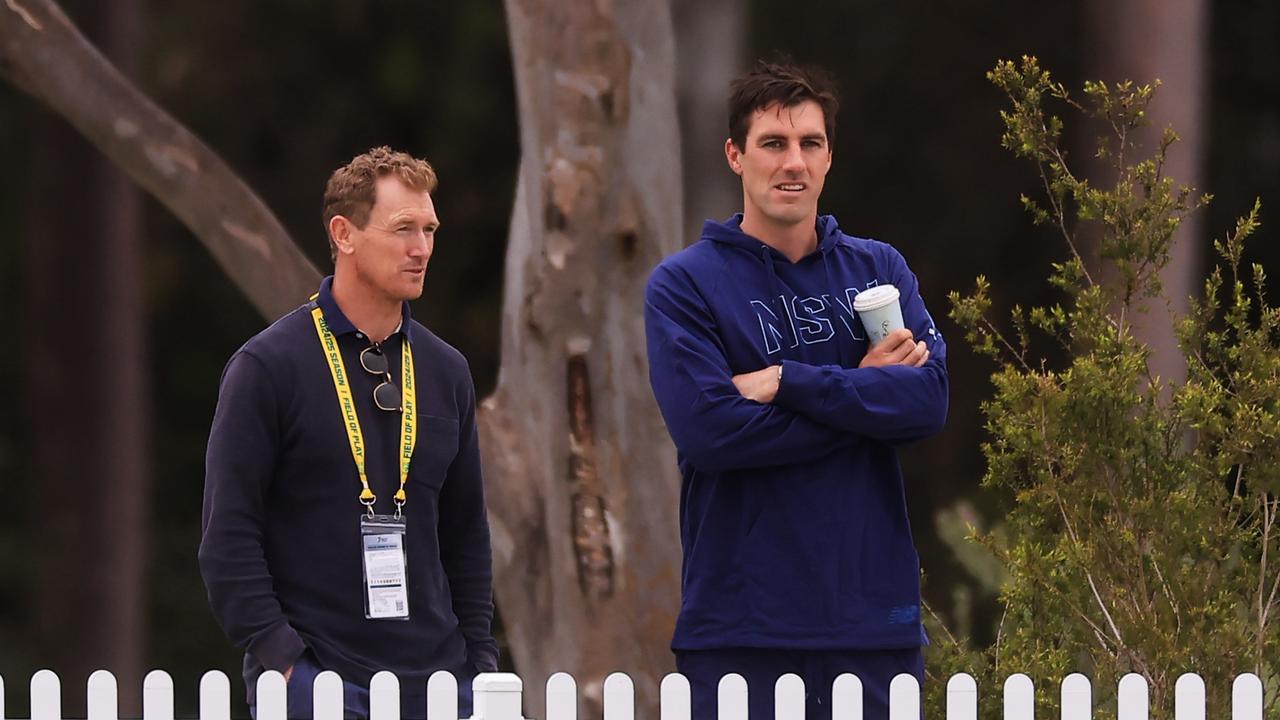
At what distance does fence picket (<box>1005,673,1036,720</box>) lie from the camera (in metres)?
3.79

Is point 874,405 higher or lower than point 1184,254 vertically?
lower

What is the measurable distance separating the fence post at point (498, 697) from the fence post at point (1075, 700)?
1.03 metres

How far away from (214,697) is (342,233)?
36.9 inches

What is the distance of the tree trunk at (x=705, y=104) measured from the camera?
6.79m

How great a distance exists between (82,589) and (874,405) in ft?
25.4

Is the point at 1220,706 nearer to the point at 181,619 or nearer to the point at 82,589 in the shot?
the point at 82,589

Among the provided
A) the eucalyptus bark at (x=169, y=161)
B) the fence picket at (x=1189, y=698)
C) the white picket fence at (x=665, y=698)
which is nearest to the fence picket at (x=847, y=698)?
the white picket fence at (x=665, y=698)

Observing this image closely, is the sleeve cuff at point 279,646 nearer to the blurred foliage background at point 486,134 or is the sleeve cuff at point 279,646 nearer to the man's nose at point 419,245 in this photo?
the man's nose at point 419,245

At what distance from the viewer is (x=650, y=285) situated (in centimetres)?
401

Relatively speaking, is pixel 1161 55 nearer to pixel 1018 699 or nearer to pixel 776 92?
pixel 776 92

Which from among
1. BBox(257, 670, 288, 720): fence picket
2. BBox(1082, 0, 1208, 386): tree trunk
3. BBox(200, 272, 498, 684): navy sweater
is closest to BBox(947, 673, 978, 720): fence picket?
BBox(200, 272, 498, 684): navy sweater

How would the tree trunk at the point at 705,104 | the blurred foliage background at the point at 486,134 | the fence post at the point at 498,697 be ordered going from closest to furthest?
1. the fence post at the point at 498,697
2. the tree trunk at the point at 705,104
3. the blurred foliage background at the point at 486,134

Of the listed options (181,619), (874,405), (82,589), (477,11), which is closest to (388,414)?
(874,405)

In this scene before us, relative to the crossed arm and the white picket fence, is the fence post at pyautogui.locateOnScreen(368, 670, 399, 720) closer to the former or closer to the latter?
the white picket fence
